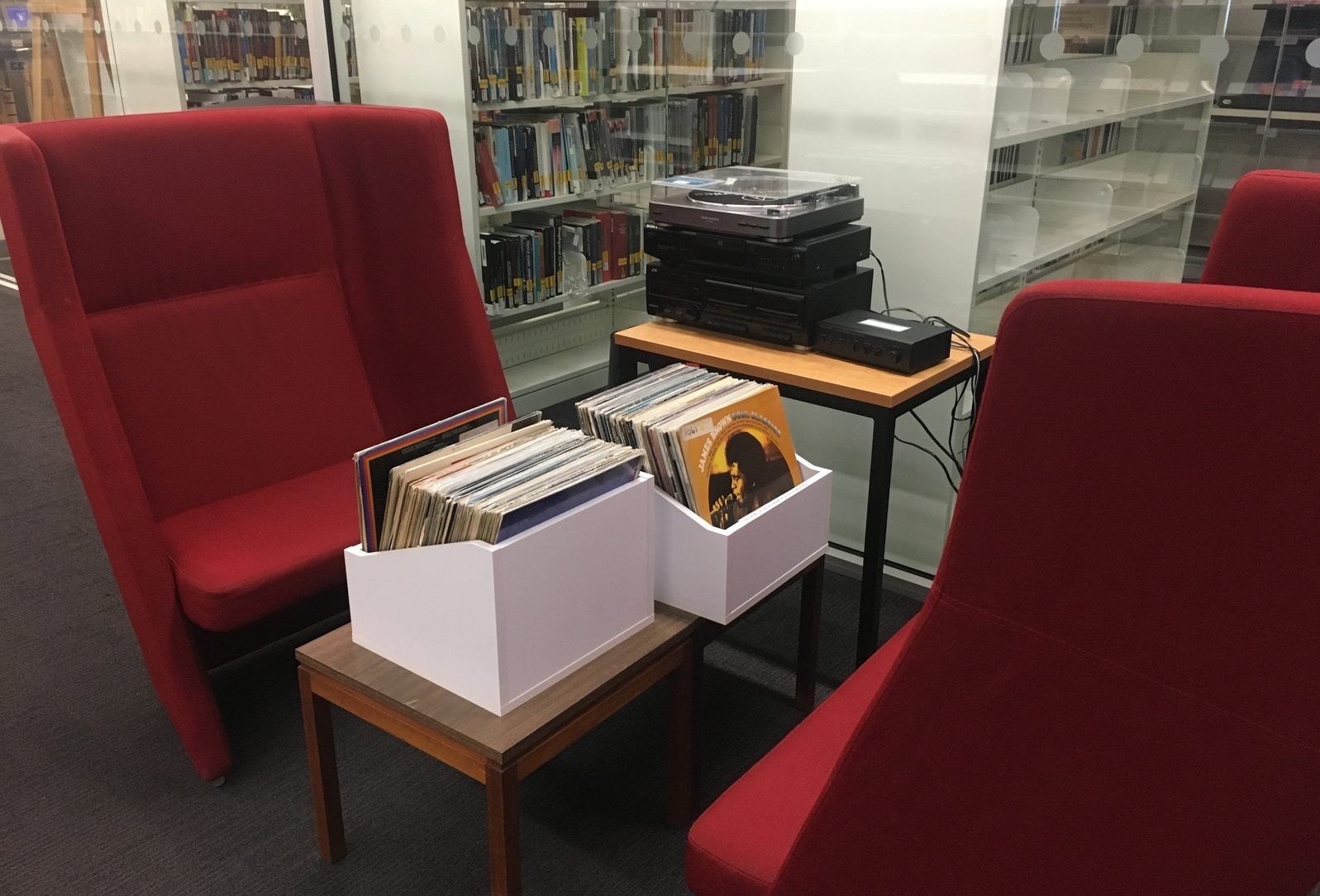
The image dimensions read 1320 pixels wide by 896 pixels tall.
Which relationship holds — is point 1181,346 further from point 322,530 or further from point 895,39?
point 895,39

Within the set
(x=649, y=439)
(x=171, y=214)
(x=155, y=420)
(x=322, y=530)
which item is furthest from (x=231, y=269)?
(x=649, y=439)

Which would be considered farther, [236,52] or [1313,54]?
[236,52]

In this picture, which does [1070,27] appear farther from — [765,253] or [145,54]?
[145,54]

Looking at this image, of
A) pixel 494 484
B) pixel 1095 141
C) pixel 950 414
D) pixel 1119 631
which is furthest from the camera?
pixel 950 414

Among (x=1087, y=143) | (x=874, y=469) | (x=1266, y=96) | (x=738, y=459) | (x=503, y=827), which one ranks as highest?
(x=1266, y=96)

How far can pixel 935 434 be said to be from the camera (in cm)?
250

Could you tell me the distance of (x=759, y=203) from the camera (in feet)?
7.04

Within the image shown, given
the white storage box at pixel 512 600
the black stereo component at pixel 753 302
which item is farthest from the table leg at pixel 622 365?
the white storage box at pixel 512 600

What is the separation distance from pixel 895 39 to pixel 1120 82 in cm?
48

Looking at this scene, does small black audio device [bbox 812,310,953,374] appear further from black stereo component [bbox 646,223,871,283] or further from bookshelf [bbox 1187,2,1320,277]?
bookshelf [bbox 1187,2,1320,277]

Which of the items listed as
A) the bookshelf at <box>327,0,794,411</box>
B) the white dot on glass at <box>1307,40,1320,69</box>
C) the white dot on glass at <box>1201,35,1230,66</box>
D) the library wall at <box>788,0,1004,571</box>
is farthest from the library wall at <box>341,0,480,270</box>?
the white dot on glass at <box>1307,40,1320,69</box>

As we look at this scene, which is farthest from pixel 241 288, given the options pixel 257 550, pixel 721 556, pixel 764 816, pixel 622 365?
pixel 764 816

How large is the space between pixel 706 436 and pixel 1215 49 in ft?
4.31

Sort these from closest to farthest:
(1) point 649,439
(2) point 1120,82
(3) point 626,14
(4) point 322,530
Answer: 1. (1) point 649,439
2. (4) point 322,530
3. (2) point 1120,82
4. (3) point 626,14
